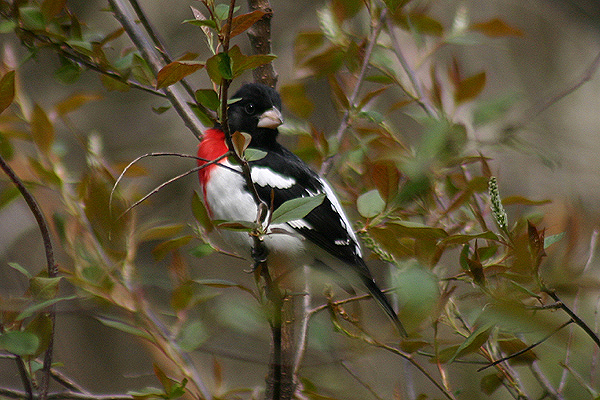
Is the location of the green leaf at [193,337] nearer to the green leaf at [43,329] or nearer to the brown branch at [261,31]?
the green leaf at [43,329]

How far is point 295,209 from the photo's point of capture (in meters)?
1.00

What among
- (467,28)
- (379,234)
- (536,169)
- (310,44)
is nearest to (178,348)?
(379,234)

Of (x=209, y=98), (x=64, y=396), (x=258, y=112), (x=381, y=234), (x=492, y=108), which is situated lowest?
(x=64, y=396)

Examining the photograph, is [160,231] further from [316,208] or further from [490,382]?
[490,382]

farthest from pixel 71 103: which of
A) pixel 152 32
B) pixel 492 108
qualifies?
pixel 492 108

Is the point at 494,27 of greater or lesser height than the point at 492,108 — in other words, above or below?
above

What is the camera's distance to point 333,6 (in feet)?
5.91

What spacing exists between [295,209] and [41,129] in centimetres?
85

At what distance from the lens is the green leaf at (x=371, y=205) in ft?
4.17

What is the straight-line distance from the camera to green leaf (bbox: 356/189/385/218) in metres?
1.27

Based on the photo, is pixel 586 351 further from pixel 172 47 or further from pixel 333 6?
pixel 172 47

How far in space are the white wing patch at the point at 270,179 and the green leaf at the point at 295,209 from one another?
3.07 feet

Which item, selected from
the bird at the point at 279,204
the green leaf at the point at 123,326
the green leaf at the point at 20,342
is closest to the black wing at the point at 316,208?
the bird at the point at 279,204

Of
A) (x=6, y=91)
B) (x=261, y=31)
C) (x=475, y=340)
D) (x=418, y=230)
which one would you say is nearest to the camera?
(x=475, y=340)
